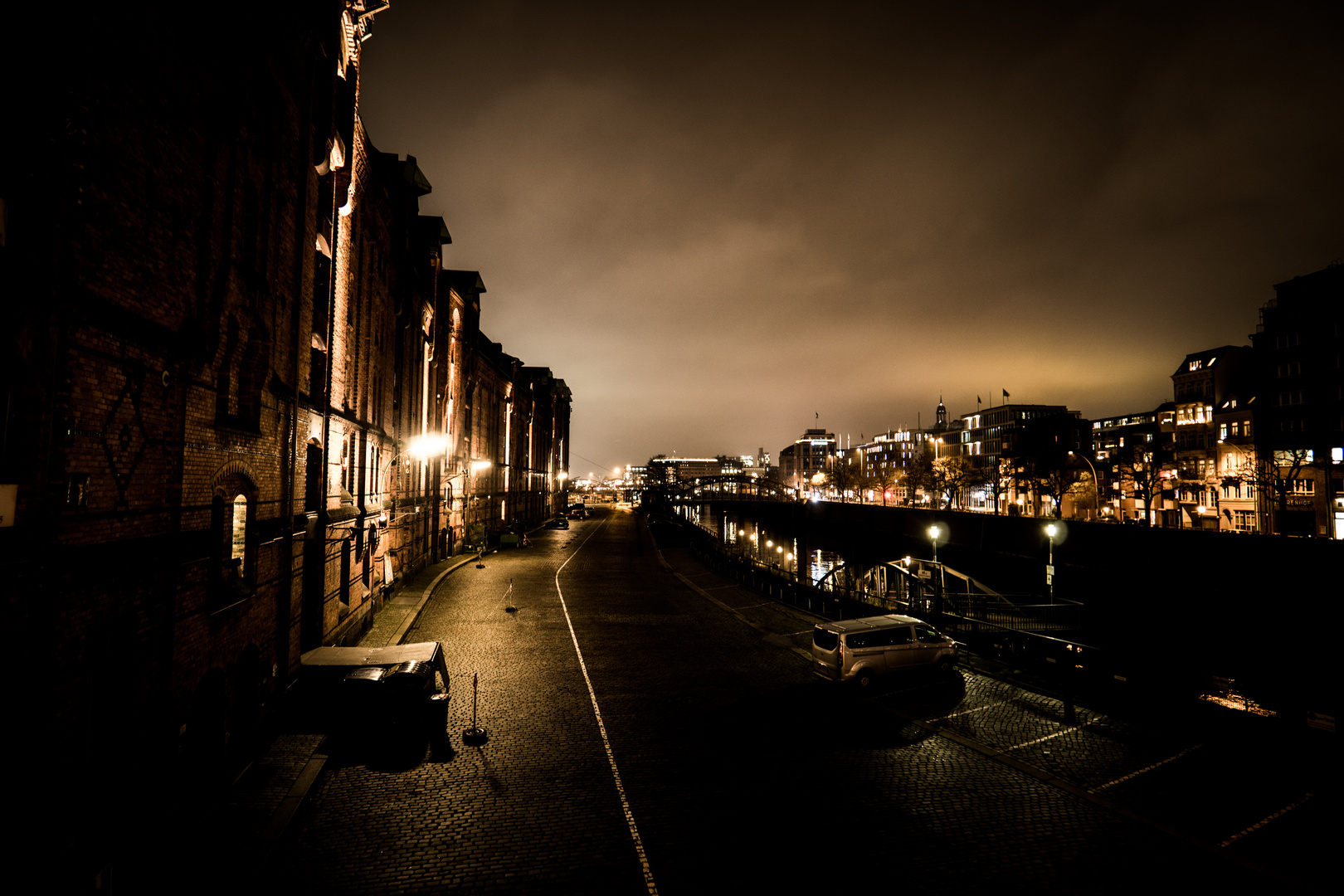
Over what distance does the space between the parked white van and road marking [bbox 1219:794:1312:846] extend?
7079 millimetres

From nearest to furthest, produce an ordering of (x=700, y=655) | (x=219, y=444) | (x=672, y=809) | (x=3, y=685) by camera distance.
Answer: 1. (x=3, y=685)
2. (x=672, y=809)
3. (x=219, y=444)
4. (x=700, y=655)

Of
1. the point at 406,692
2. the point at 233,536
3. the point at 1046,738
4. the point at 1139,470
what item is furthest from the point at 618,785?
the point at 1139,470

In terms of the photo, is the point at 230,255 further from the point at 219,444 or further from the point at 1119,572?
the point at 1119,572

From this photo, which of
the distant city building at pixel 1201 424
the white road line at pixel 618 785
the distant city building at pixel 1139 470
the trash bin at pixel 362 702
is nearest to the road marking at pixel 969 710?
the white road line at pixel 618 785

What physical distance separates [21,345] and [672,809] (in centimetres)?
969

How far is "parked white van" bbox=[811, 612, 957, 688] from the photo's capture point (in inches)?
598

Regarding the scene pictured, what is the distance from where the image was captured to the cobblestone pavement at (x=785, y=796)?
8.04 m

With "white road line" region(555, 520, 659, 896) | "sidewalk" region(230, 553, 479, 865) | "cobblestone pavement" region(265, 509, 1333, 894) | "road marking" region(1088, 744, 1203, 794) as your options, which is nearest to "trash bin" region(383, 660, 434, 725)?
"cobblestone pavement" region(265, 509, 1333, 894)

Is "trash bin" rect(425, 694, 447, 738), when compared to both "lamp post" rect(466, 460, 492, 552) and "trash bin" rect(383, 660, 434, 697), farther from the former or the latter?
"lamp post" rect(466, 460, 492, 552)

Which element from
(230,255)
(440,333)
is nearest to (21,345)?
(230,255)

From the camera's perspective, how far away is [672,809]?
31.4 feet

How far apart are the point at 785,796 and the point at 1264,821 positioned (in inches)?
274

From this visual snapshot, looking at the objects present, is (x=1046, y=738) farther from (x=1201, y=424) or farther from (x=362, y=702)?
(x=1201, y=424)

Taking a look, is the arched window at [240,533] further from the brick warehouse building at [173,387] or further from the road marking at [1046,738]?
the road marking at [1046,738]
